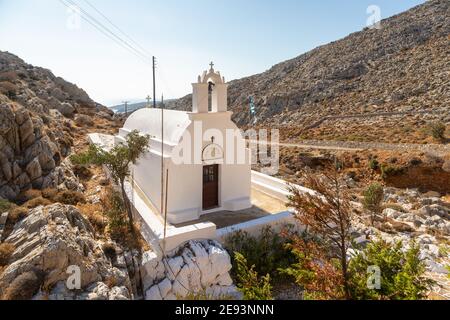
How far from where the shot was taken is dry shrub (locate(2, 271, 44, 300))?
619 cm

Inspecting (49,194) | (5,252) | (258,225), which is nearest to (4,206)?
(49,194)

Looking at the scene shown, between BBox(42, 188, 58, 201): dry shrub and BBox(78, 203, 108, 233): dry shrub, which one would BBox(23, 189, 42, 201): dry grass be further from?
BBox(78, 203, 108, 233): dry shrub

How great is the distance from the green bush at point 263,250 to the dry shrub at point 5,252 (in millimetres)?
6314

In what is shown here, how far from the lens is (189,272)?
869 centimetres

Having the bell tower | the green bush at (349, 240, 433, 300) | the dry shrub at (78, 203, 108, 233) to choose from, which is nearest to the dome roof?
the bell tower

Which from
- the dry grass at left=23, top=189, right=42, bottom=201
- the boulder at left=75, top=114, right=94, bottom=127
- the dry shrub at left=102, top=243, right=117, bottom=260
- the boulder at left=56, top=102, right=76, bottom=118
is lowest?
the dry shrub at left=102, top=243, right=117, bottom=260

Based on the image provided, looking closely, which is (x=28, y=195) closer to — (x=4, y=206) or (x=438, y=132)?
(x=4, y=206)

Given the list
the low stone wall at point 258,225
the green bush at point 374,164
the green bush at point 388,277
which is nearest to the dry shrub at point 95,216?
the low stone wall at point 258,225

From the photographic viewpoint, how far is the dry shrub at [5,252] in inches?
284

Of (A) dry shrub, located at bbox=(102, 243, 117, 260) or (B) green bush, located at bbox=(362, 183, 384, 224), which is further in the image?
(B) green bush, located at bbox=(362, 183, 384, 224)

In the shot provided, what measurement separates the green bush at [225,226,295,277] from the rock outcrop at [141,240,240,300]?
76 cm

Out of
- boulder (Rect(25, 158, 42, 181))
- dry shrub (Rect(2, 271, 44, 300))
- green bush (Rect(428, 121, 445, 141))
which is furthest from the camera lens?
green bush (Rect(428, 121, 445, 141))

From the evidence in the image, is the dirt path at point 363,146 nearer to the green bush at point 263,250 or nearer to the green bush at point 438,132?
the green bush at point 438,132
